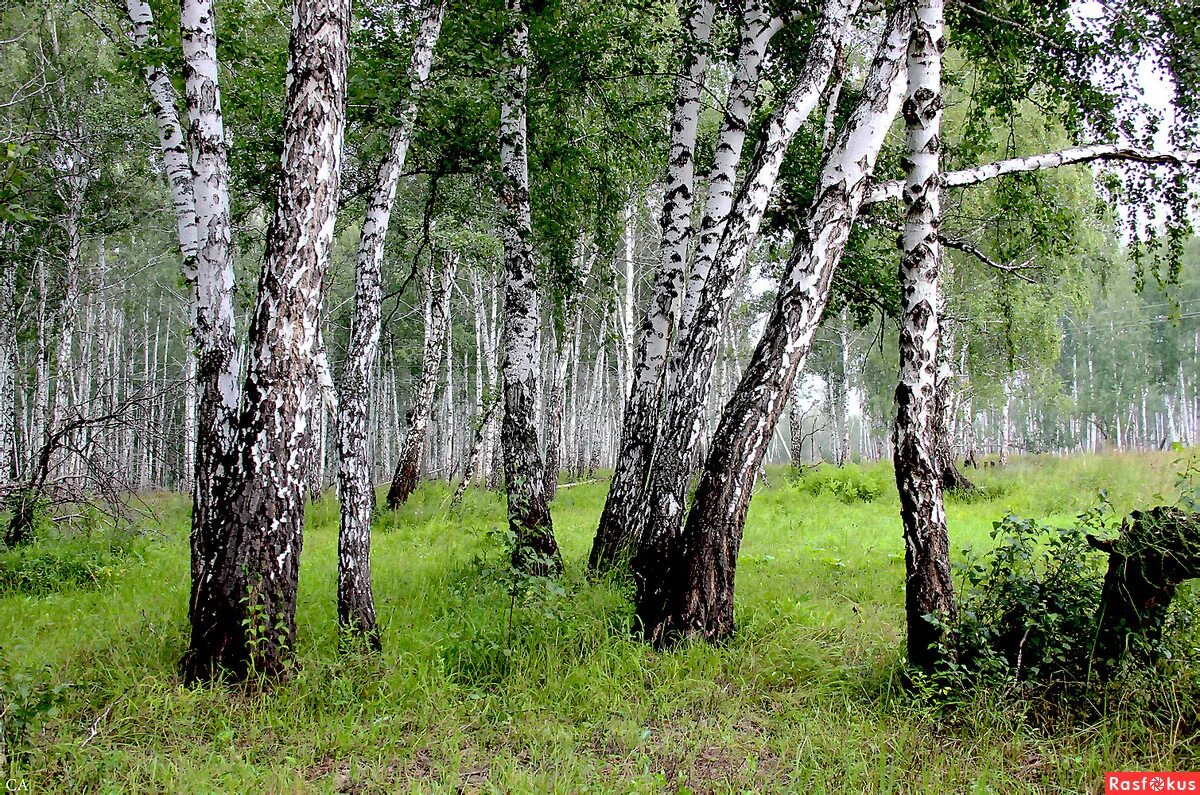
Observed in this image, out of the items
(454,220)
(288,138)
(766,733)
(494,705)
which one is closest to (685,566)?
(766,733)

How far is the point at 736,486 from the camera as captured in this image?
179 inches

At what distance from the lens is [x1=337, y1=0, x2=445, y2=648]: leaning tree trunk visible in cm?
479

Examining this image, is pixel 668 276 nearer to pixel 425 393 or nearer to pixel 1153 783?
pixel 1153 783

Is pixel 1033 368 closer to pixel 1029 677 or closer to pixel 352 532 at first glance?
pixel 1029 677

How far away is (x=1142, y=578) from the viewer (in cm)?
350

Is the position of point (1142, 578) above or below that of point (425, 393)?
below

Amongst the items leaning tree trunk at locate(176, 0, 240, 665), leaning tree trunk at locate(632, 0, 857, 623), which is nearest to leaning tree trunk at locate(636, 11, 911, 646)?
leaning tree trunk at locate(632, 0, 857, 623)

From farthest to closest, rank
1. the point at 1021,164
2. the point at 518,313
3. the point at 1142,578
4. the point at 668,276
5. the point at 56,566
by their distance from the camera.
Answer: the point at 56,566
the point at 668,276
the point at 518,313
the point at 1021,164
the point at 1142,578

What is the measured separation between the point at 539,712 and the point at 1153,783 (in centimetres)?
301

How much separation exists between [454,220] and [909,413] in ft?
34.3

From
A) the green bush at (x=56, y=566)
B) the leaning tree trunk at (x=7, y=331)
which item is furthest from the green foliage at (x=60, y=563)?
the leaning tree trunk at (x=7, y=331)

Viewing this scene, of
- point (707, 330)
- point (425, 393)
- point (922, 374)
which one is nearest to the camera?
point (922, 374)

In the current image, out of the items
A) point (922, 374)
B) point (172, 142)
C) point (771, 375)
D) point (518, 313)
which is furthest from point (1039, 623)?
point (172, 142)

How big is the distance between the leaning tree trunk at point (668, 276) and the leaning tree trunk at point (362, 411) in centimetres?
235
